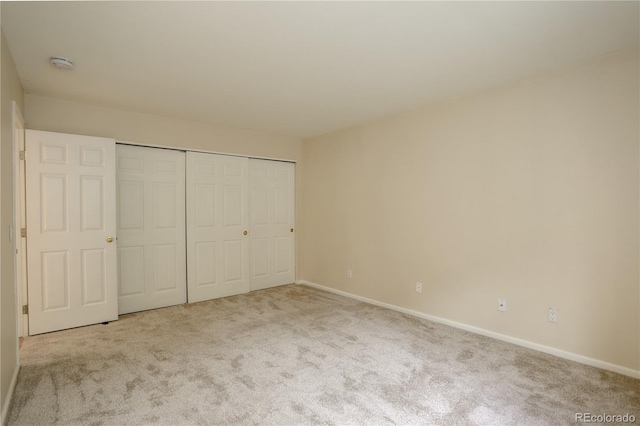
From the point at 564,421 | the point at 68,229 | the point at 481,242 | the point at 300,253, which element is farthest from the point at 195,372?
the point at 300,253

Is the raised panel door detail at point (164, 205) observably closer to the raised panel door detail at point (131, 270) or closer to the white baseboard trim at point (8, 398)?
the raised panel door detail at point (131, 270)

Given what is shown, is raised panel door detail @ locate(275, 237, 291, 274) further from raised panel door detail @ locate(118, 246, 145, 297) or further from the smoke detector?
the smoke detector

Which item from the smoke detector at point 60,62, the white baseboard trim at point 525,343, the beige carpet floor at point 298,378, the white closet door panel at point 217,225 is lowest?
the beige carpet floor at point 298,378

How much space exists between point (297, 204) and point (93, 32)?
3.70m

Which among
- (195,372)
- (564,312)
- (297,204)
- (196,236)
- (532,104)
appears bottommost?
(195,372)

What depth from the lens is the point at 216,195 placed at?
4652mm

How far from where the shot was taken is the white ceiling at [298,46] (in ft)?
6.45

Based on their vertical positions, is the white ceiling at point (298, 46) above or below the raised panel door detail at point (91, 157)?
above

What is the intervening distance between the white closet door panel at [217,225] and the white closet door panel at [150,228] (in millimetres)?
134

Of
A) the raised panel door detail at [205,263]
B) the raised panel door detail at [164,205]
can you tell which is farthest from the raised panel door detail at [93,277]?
the raised panel door detail at [205,263]

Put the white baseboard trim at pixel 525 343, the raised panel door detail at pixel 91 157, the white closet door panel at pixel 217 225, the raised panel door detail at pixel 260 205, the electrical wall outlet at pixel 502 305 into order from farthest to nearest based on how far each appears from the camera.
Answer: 1. the raised panel door detail at pixel 260 205
2. the white closet door panel at pixel 217 225
3. the raised panel door detail at pixel 91 157
4. the electrical wall outlet at pixel 502 305
5. the white baseboard trim at pixel 525 343

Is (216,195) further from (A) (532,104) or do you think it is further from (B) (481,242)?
(A) (532,104)

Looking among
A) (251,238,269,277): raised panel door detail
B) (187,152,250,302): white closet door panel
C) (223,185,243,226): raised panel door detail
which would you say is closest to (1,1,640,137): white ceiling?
(187,152,250,302): white closet door panel

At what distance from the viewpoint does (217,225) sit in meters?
4.66
